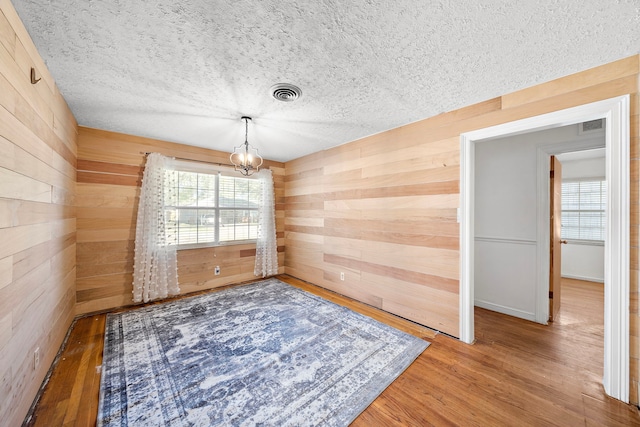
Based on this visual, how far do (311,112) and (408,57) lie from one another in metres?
1.12

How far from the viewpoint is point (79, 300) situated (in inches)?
114

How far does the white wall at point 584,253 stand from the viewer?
4465 millimetres

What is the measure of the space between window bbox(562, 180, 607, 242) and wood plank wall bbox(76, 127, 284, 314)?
24.2 ft

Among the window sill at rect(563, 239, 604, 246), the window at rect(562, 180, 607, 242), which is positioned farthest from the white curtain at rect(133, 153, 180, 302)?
the window at rect(562, 180, 607, 242)

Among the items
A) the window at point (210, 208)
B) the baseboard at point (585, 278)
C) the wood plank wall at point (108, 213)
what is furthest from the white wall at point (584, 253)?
the wood plank wall at point (108, 213)

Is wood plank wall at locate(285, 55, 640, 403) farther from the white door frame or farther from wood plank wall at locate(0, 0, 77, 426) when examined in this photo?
wood plank wall at locate(0, 0, 77, 426)

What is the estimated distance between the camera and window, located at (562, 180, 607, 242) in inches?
184

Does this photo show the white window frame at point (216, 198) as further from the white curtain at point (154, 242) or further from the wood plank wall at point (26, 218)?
the wood plank wall at point (26, 218)

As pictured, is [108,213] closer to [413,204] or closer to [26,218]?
[26,218]

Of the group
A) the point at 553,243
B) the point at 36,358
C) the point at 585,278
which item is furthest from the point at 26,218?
the point at 585,278

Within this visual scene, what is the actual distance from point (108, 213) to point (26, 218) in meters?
1.82

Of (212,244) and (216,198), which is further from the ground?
(216,198)

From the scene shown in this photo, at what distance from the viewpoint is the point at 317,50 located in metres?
1.55

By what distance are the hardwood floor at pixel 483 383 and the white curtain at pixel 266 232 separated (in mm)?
2277
